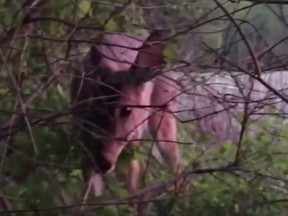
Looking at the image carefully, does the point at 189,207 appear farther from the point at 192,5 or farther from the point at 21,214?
the point at 192,5

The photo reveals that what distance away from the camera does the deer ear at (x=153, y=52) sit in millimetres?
4207

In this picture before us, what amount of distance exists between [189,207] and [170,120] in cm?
186

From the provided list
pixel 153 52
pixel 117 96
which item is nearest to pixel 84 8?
pixel 117 96

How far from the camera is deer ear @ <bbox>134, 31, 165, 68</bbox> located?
421 cm

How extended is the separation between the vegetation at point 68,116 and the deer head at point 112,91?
8cm

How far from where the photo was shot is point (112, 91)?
16.8ft

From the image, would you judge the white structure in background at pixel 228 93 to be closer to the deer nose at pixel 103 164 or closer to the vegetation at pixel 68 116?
the vegetation at pixel 68 116

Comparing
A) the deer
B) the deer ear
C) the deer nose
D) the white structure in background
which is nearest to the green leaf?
the deer

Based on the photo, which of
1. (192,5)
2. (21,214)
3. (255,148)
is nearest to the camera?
(21,214)

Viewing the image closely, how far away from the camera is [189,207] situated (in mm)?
4879

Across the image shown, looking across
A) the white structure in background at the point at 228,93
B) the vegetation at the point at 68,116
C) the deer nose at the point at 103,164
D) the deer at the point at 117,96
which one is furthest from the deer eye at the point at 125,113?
the white structure in background at the point at 228,93

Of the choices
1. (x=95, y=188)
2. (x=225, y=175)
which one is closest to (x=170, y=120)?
(x=225, y=175)

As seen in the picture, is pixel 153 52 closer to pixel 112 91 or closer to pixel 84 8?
pixel 84 8

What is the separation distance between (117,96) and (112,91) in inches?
4.9
